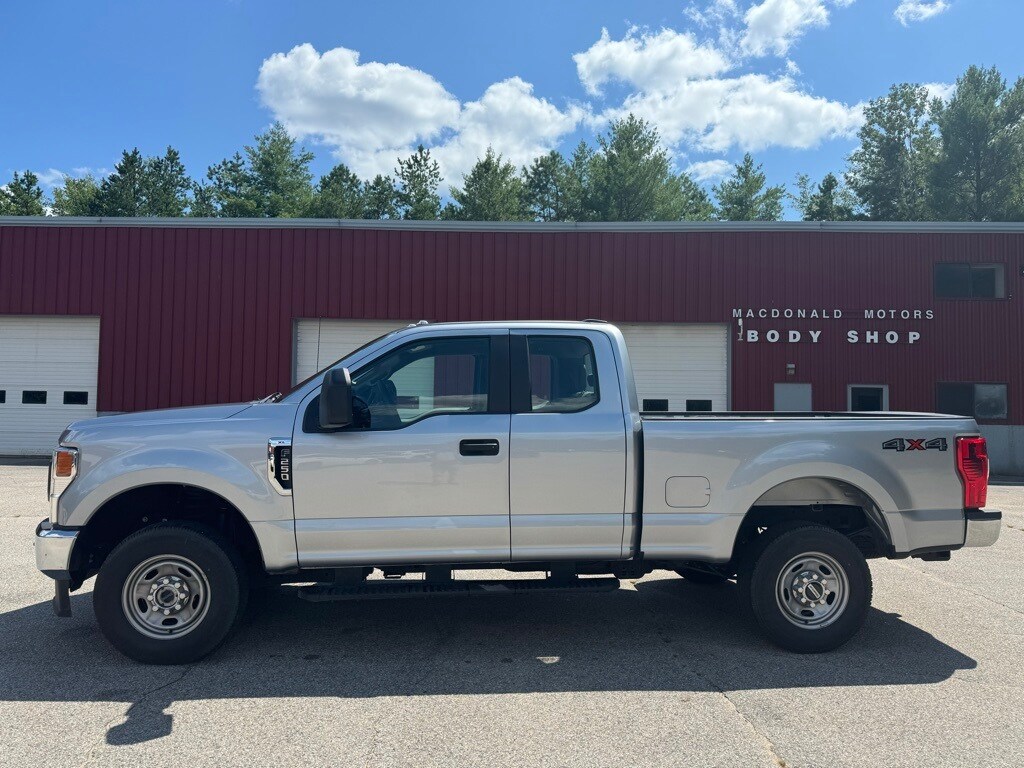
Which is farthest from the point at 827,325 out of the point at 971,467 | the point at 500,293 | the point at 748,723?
the point at 748,723

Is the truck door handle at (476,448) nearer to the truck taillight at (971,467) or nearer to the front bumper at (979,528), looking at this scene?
the truck taillight at (971,467)

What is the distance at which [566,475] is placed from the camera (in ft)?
15.1

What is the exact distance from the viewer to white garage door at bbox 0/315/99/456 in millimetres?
17750

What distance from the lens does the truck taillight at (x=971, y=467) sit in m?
4.86

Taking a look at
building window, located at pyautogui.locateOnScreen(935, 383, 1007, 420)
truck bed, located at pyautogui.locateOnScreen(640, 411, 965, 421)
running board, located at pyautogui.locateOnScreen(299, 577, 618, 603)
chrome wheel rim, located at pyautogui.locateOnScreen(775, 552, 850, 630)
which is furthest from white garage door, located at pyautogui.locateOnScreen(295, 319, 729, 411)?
running board, located at pyautogui.locateOnScreen(299, 577, 618, 603)

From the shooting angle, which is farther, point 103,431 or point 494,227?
point 494,227

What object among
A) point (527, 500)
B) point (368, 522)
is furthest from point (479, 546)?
point (368, 522)

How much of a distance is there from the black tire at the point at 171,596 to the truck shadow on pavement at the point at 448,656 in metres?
0.14

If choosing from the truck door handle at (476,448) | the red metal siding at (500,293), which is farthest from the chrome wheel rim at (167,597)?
the red metal siding at (500,293)

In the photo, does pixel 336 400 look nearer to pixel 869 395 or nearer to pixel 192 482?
pixel 192 482

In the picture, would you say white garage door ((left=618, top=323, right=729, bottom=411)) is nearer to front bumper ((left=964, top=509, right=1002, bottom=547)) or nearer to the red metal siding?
the red metal siding

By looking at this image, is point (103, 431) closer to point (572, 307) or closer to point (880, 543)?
point (880, 543)

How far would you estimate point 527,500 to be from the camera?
459 centimetres

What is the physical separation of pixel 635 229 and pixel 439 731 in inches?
597
